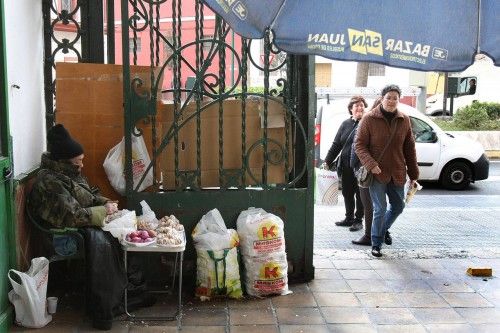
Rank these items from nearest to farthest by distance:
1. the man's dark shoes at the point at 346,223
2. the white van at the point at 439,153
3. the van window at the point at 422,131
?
1. the man's dark shoes at the point at 346,223
2. the white van at the point at 439,153
3. the van window at the point at 422,131

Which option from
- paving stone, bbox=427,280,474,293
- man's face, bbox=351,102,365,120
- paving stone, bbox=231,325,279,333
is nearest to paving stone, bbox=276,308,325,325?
paving stone, bbox=231,325,279,333

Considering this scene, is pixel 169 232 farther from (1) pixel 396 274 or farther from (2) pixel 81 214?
(1) pixel 396 274

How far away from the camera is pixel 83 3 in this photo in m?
5.19

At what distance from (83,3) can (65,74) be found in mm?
735

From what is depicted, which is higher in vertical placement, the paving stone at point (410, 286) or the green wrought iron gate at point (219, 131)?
the green wrought iron gate at point (219, 131)

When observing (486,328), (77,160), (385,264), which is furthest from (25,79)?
(486,328)

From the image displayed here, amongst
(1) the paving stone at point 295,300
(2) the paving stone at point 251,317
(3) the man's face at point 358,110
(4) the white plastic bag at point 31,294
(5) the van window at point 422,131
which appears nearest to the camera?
(4) the white plastic bag at point 31,294

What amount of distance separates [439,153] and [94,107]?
25.2ft

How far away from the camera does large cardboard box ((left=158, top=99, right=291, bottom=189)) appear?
508cm

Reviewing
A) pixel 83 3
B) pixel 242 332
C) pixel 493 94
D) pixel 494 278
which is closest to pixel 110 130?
pixel 83 3

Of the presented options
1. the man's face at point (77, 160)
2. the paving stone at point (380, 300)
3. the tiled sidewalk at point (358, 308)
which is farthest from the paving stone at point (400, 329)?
the man's face at point (77, 160)

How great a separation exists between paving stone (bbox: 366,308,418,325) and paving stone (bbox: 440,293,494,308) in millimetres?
498

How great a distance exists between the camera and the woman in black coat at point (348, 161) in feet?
24.4

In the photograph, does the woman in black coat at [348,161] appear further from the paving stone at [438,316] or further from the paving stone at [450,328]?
the paving stone at [450,328]
